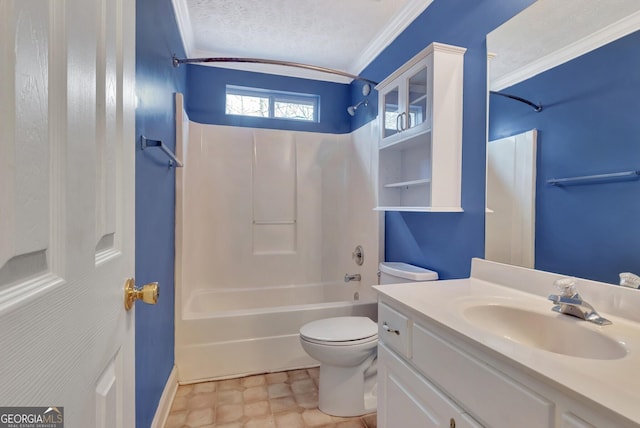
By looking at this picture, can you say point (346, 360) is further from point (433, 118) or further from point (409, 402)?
point (433, 118)

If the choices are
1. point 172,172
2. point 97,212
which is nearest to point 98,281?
point 97,212

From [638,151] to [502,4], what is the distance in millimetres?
918

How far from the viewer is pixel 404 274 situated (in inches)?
73.0

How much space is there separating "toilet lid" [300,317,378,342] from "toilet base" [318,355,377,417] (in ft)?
0.55

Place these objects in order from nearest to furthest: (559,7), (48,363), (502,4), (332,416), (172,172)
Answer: (48,363)
(559,7)
(502,4)
(332,416)
(172,172)

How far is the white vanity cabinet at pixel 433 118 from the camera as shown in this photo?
1.54 meters

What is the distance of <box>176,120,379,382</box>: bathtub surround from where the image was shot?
2.69 m

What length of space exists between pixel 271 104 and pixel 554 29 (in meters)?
2.50

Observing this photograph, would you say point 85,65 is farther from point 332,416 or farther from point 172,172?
point 332,416

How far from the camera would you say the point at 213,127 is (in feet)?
9.37

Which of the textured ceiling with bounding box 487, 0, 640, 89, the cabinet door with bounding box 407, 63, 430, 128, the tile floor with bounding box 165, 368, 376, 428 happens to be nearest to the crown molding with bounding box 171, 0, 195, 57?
the cabinet door with bounding box 407, 63, 430, 128

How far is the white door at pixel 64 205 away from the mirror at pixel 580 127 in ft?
4.59

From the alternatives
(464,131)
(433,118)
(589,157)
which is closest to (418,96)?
(433,118)

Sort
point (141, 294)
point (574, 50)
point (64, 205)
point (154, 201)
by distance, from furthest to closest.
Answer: point (154, 201)
point (574, 50)
point (141, 294)
point (64, 205)
